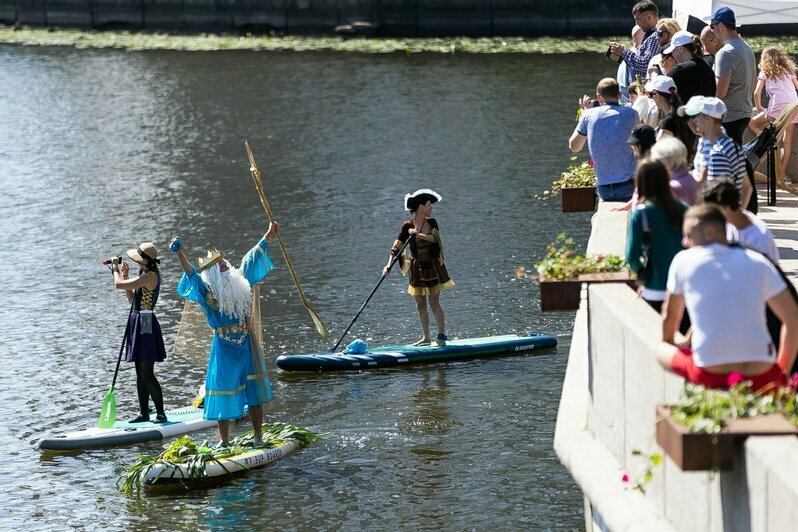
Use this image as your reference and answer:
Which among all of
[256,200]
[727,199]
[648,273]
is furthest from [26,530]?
[256,200]

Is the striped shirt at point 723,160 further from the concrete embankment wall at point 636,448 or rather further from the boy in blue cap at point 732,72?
the boy in blue cap at point 732,72

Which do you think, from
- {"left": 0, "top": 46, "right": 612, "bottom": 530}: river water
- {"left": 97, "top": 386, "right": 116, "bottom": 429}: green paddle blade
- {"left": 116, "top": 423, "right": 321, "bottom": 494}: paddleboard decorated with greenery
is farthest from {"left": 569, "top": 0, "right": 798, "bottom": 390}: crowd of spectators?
{"left": 97, "top": 386, "right": 116, "bottom": 429}: green paddle blade

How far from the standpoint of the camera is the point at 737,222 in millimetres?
7379

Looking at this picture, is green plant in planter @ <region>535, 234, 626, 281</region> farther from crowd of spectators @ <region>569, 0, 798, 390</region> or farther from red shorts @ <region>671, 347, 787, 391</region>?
red shorts @ <region>671, 347, 787, 391</region>

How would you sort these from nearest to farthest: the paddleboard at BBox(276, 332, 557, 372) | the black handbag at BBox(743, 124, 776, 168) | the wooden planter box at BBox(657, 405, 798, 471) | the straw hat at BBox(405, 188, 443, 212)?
the wooden planter box at BBox(657, 405, 798, 471) < the black handbag at BBox(743, 124, 776, 168) < the straw hat at BBox(405, 188, 443, 212) < the paddleboard at BBox(276, 332, 557, 372)

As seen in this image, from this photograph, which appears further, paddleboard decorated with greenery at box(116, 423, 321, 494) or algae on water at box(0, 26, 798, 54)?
algae on water at box(0, 26, 798, 54)

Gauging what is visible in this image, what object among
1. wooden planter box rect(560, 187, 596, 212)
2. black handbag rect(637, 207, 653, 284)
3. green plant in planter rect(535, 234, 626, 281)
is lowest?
wooden planter box rect(560, 187, 596, 212)

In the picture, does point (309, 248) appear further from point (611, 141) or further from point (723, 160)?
point (723, 160)

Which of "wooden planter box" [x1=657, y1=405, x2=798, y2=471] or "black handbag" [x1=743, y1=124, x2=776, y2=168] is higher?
"black handbag" [x1=743, y1=124, x2=776, y2=168]

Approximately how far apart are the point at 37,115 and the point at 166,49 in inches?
430

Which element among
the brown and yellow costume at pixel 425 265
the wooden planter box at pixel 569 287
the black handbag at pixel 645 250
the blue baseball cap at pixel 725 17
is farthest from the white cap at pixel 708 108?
the brown and yellow costume at pixel 425 265

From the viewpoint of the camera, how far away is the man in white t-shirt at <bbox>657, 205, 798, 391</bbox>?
Answer: 625cm

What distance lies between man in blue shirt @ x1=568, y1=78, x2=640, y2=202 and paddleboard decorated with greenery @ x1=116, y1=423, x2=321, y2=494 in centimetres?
367

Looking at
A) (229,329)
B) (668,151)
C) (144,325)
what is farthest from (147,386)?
(668,151)
